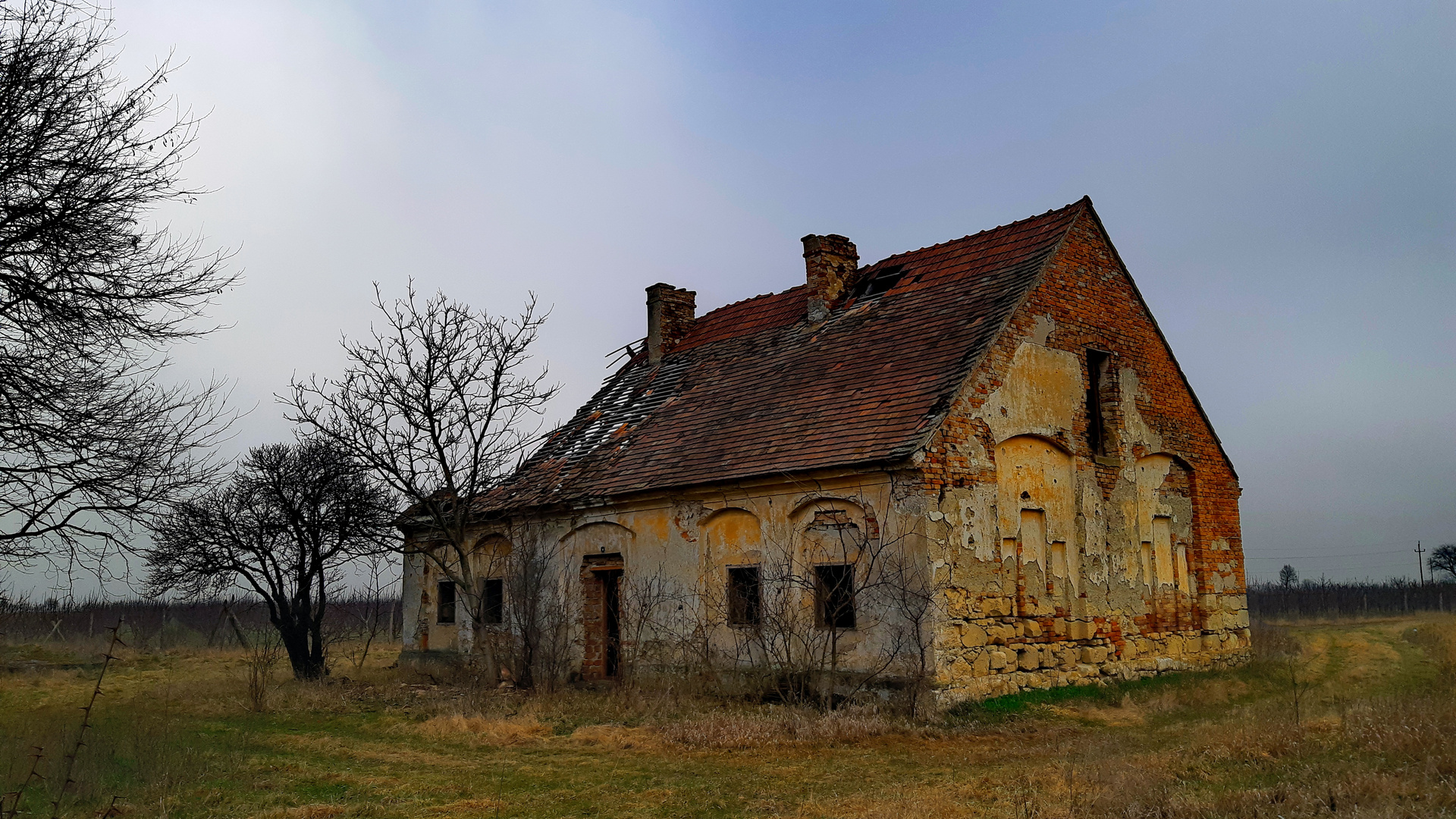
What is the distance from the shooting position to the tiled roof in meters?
13.4

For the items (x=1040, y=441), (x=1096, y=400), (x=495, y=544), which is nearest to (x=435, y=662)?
(x=495, y=544)

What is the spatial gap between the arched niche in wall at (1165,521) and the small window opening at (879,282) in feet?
16.4

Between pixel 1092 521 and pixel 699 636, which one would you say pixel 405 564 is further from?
pixel 1092 521

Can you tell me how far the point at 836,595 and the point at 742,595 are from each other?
1769 millimetres

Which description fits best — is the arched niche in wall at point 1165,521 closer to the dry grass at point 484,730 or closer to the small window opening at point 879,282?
the small window opening at point 879,282

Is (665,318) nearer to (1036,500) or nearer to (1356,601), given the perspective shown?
(1036,500)

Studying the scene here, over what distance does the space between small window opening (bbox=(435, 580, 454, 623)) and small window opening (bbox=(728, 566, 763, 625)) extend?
7.08 metres

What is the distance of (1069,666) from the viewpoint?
13547mm

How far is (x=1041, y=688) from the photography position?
13.0m

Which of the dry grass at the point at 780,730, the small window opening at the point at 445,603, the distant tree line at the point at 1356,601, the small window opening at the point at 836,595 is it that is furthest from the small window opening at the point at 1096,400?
the distant tree line at the point at 1356,601

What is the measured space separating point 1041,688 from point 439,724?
7.54 metres

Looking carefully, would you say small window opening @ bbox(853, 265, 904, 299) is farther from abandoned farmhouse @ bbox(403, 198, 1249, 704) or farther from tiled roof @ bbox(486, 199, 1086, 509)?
tiled roof @ bbox(486, 199, 1086, 509)

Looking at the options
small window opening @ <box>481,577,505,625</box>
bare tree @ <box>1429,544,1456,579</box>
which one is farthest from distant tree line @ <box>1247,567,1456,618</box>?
small window opening @ <box>481,577,505,625</box>

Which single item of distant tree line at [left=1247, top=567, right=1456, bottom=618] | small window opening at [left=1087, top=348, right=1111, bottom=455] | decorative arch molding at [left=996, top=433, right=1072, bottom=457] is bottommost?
distant tree line at [left=1247, top=567, right=1456, bottom=618]
